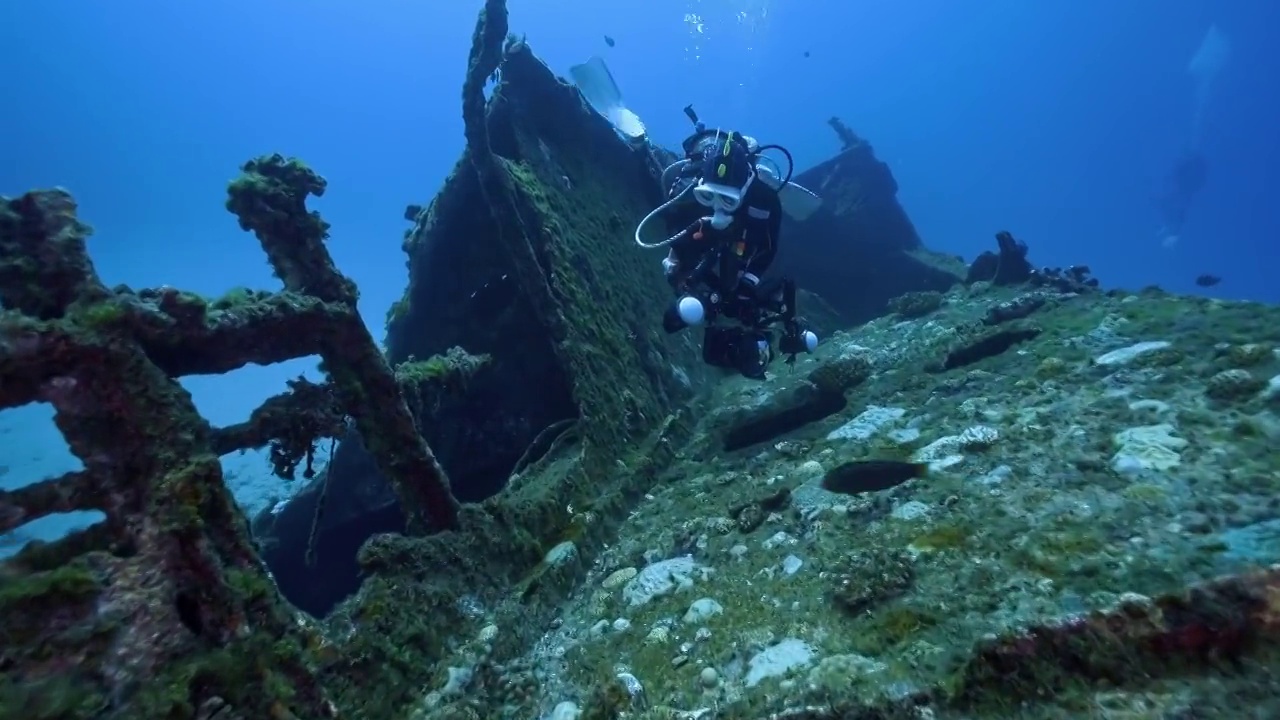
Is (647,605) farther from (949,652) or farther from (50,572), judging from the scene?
(50,572)

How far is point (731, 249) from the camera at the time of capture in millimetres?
7961

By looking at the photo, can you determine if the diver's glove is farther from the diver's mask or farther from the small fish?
the small fish

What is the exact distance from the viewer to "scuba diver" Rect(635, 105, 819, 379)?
768 centimetres

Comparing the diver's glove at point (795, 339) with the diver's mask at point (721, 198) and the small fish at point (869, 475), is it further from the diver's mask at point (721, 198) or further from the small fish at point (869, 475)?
the small fish at point (869, 475)

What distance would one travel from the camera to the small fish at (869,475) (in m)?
6.37

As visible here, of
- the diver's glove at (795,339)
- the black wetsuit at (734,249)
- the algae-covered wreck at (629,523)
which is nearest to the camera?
the algae-covered wreck at (629,523)

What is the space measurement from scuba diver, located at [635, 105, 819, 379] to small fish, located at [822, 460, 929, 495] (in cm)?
191

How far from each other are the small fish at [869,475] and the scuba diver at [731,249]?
6.28 ft

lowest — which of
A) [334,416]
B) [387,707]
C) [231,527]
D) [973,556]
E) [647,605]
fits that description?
[973,556]

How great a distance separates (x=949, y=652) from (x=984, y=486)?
2178mm

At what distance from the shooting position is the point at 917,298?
46.2 ft

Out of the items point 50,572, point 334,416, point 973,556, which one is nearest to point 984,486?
point 973,556

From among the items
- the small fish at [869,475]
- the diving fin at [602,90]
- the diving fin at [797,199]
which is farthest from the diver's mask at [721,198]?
the diving fin at [602,90]

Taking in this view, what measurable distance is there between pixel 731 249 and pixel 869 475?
3133 mm
